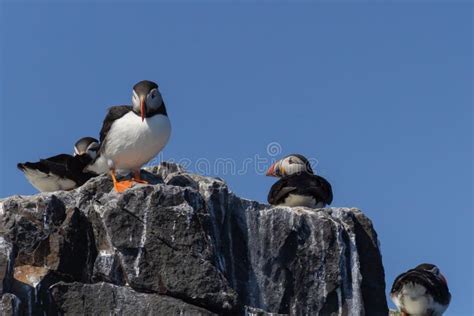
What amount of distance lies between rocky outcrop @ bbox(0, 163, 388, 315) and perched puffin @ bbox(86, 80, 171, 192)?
422 millimetres

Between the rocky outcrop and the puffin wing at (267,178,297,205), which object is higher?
the puffin wing at (267,178,297,205)

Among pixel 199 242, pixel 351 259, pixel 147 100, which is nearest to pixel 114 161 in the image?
pixel 147 100

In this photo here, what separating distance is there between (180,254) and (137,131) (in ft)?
6.68

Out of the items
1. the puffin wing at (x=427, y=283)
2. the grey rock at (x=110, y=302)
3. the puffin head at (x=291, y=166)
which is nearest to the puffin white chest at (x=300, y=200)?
the puffin wing at (x=427, y=283)

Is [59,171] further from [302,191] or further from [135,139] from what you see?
[302,191]

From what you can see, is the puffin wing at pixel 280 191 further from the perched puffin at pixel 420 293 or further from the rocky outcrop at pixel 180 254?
the perched puffin at pixel 420 293

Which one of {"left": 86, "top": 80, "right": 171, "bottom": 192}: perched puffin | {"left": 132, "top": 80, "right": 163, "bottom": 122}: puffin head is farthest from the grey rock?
{"left": 132, "top": 80, "right": 163, "bottom": 122}: puffin head

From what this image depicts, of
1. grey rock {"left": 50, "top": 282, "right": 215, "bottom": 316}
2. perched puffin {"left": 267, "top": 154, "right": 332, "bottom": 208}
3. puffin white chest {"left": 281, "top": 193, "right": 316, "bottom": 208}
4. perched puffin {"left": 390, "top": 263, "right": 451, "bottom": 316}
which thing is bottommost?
grey rock {"left": 50, "top": 282, "right": 215, "bottom": 316}

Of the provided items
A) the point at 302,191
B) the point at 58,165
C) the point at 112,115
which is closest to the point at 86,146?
the point at 58,165

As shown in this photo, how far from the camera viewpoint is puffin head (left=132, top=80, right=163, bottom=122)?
17625 millimetres

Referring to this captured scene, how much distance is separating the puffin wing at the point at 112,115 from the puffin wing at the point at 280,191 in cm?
283

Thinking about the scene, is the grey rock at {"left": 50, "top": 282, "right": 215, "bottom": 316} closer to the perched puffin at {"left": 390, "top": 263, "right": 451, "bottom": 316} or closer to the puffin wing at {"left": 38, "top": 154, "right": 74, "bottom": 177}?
the puffin wing at {"left": 38, "top": 154, "right": 74, "bottom": 177}

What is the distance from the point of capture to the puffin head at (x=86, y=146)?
2031 centimetres

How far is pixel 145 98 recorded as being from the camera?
17625 millimetres
